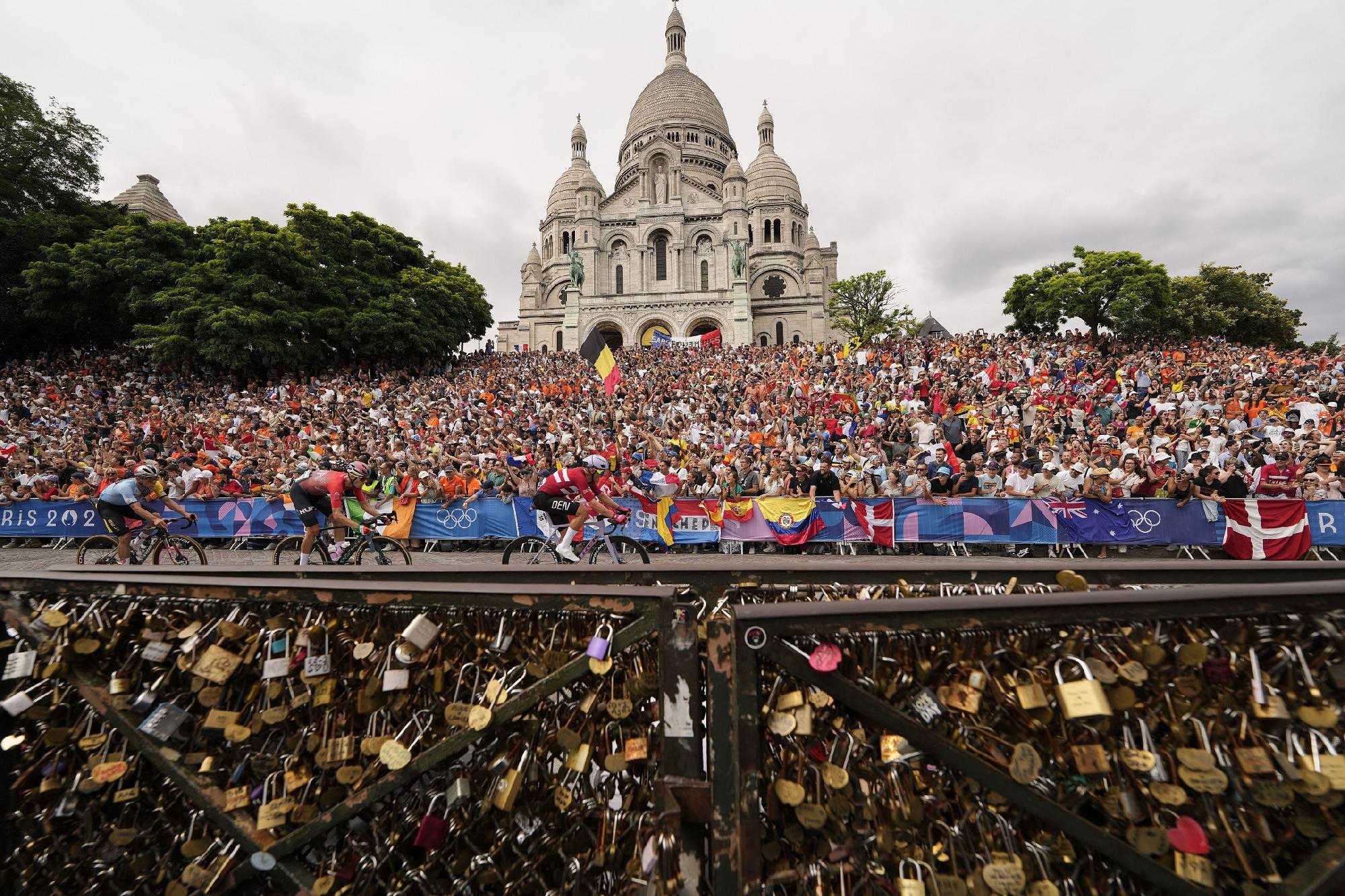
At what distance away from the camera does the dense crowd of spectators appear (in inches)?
473

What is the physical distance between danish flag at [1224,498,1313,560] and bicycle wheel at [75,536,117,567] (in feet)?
60.3

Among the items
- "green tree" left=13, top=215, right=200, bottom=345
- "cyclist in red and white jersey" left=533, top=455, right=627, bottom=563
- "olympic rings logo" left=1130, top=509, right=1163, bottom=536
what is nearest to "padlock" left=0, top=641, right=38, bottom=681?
"cyclist in red and white jersey" left=533, top=455, right=627, bottom=563

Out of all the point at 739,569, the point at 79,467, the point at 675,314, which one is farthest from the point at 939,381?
the point at 675,314

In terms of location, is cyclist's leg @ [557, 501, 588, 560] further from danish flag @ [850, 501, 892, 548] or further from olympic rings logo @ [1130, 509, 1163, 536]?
olympic rings logo @ [1130, 509, 1163, 536]

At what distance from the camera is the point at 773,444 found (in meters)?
15.7

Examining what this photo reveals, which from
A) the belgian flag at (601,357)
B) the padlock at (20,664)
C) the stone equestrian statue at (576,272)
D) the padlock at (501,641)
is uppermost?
the stone equestrian statue at (576,272)

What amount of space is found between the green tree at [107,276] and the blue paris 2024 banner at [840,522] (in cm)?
2595

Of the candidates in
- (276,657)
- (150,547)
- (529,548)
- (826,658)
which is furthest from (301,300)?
(826,658)

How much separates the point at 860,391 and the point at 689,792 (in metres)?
19.9

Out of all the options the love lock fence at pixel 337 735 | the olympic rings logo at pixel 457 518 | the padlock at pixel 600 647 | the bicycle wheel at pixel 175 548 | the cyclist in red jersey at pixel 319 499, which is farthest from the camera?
the olympic rings logo at pixel 457 518

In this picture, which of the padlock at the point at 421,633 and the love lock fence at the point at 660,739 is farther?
the padlock at the point at 421,633

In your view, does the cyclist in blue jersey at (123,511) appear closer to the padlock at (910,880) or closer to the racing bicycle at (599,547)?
the racing bicycle at (599,547)

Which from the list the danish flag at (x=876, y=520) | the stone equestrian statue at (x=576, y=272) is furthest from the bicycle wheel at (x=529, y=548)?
the stone equestrian statue at (x=576, y=272)

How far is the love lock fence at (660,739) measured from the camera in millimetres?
1676
